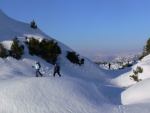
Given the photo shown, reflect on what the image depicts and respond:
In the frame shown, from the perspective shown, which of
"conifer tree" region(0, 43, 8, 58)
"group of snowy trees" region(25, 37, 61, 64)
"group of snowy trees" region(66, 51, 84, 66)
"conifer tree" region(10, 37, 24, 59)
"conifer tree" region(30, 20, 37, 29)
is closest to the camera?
"conifer tree" region(0, 43, 8, 58)

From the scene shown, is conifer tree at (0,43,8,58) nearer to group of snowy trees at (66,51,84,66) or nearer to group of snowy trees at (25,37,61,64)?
group of snowy trees at (25,37,61,64)

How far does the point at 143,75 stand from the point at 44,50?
12.3m

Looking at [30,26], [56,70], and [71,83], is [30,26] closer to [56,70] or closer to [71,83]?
[56,70]

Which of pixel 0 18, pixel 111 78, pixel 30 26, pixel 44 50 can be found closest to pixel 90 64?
pixel 111 78

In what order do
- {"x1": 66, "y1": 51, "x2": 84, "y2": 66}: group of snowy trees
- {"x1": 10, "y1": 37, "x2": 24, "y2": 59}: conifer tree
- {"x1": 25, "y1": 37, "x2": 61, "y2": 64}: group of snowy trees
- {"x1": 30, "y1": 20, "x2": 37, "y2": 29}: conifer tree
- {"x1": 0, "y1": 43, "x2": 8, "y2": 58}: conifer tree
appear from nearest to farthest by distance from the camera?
{"x1": 0, "y1": 43, "x2": 8, "y2": 58}: conifer tree, {"x1": 10, "y1": 37, "x2": 24, "y2": 59}: conifer tree, {"x1": 25, "y1": 37, "x2": 61, "y2": 64}: group of snowy trees, {"x1": 66, "y1": 51, "x2": 84, "y2": 66}: group of snowy trees, {"x1": 30, "y1": 20, "x2": 37, "y2": 29}: conifer tree

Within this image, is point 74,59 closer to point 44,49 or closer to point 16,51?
point 44,49

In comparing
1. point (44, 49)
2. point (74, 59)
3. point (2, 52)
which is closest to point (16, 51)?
point (2, 52)

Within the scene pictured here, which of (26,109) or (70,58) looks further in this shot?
(70,58)

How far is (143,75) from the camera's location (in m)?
32.2

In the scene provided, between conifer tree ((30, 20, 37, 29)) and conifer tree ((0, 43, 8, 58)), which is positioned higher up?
conifer tree ((30, 20, 37, 29))

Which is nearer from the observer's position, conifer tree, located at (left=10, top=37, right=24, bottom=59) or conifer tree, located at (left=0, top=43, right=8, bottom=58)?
conifer tree, located at (left=0, top=43, right=8, bottom=58)

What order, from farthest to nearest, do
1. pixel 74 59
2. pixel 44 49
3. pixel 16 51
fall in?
pixel 74 59, pixel 44 49, pixel 16 51

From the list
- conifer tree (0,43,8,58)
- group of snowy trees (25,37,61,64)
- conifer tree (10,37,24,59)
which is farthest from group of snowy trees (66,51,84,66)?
conifer tree (0,43,8,58)

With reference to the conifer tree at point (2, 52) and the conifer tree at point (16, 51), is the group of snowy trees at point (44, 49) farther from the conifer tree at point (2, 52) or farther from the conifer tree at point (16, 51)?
the conifer tree at point (2, 52)
